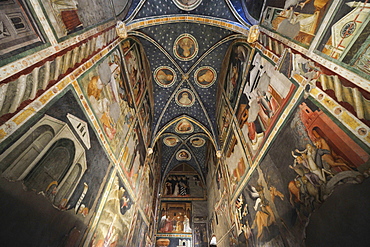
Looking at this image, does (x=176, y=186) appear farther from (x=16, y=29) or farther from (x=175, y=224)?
(x=16, y=29)

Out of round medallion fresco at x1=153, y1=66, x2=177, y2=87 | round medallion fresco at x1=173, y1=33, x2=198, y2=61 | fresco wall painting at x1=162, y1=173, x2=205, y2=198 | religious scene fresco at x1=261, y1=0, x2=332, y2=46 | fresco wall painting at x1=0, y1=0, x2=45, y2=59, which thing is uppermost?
round medallion fresco at x1=173, y1=33, x2=198, y2=61

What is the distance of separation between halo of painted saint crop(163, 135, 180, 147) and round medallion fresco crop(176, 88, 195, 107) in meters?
3.66

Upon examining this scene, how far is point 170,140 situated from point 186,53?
7.93 metres

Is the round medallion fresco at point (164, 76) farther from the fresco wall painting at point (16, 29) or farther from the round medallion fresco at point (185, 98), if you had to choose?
the fresco wall painting at point (16, 29)

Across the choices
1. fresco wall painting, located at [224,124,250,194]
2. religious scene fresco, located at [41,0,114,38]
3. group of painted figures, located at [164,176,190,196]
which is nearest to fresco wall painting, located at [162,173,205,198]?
group of painted figures, located at [164,176,190,196]

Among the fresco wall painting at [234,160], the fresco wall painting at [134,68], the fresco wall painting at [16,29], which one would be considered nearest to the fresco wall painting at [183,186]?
the fresco wall painting at [234,160]

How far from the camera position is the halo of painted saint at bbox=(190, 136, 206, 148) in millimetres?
15062

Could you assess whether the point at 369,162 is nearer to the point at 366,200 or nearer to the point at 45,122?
the point at 366,200

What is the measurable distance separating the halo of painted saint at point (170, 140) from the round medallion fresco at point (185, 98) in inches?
144

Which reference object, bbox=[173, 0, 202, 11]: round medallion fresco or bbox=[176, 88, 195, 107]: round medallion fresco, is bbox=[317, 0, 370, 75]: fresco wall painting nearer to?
bbox=[173, 0, 202, 11]: round medallion fresco

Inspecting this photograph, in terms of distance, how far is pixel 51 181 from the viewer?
338 centimetres

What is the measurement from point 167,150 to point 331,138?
13.9m

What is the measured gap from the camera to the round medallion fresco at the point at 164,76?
10.8 m

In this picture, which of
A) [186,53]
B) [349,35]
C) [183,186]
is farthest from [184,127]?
[349,35]
